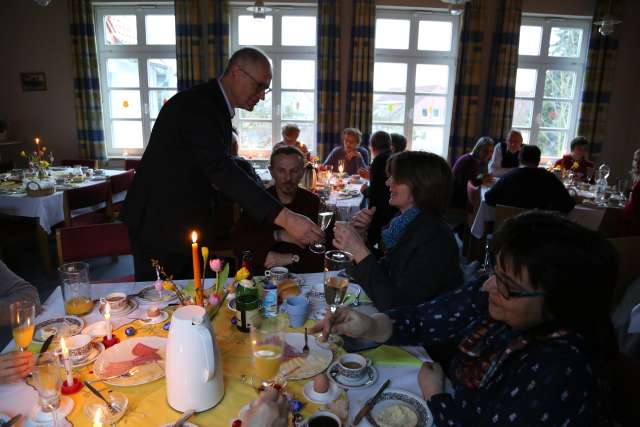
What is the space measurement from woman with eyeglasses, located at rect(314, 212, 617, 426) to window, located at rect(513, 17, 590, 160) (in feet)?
23.3

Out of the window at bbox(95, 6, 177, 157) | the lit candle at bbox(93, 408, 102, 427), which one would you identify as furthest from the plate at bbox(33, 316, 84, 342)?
the window at bbox(95, 6, 177, 157)

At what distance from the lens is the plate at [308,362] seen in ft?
4.02

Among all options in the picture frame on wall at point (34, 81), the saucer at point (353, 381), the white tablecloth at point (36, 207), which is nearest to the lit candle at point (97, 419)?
the saucer at point (353, 381)

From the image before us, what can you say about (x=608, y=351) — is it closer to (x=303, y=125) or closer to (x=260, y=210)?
(x=260, y=210)

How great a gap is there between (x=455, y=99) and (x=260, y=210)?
5675mm

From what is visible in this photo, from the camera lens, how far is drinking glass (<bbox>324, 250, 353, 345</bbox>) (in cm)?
140


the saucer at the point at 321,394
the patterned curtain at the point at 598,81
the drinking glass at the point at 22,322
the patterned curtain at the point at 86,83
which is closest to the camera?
the saucer at the point at 321,394

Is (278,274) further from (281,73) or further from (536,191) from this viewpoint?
(281,73)

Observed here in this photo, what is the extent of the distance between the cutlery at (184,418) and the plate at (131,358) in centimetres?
20

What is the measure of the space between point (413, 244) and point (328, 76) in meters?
5.35

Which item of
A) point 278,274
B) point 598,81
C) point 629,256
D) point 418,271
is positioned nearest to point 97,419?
point 278,274

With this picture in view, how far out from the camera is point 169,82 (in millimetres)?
7055

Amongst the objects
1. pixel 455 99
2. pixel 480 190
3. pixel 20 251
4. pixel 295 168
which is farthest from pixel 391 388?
pixel 455 99

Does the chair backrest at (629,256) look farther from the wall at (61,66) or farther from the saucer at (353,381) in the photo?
the wall at (61,66)
